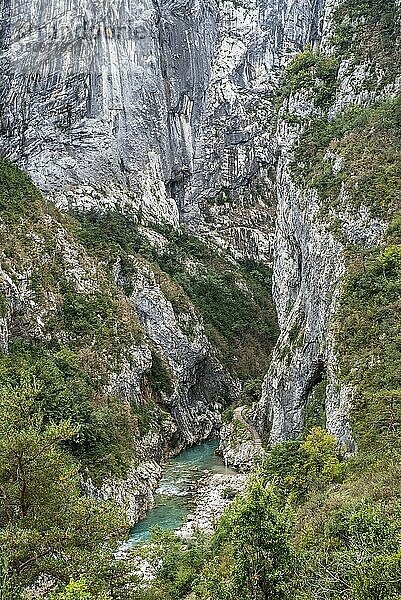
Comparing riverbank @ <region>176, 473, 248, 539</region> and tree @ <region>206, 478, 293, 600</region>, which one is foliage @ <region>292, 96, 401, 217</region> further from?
tree @ <region>206, 478, 293, 600</region>

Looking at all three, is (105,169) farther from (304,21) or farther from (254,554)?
(254,554)

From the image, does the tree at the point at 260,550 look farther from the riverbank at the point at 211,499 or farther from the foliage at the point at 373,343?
the riverbank at the point at 211,499

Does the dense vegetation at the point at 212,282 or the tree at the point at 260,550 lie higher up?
the dense vegetation at the point at 212,282

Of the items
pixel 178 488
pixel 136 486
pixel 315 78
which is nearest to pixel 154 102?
pixel 315 78

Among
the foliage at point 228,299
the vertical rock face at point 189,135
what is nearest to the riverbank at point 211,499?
the vertical rock face at point 189,135

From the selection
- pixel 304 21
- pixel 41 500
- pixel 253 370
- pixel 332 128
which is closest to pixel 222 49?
pixel 304 21

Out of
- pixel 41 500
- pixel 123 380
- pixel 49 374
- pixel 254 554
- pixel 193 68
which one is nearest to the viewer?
pixel 254 554

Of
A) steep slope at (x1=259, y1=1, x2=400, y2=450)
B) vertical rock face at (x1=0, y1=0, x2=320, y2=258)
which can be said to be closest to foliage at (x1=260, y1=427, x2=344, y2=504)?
steep slope at (x1=259, y1=1, x2=400, y2=450)

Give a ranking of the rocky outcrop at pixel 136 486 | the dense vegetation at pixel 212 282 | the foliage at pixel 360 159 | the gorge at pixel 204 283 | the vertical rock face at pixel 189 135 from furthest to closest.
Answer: the dense vegetation at pixel 212 282 → the vertical rock face at pixel 189 135 → the rocky outcrop at pixel 136 486 → the foliage at pixel 360 159 → the gorge at pixel 204 283
